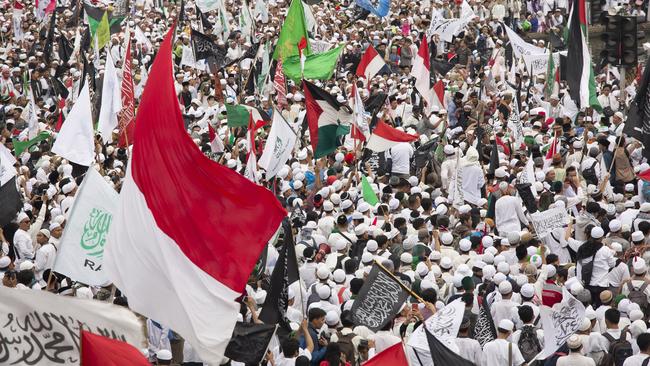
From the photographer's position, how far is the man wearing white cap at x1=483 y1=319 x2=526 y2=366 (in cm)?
969

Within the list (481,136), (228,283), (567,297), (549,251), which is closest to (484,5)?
(481,136)

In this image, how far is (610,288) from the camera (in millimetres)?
11797

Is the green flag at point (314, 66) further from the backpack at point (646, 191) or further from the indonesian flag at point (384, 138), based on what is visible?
the backpack at point (646, 191)

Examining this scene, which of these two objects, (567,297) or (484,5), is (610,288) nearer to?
(567,297)

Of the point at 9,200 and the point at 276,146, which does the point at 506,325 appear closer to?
the point at 276,146

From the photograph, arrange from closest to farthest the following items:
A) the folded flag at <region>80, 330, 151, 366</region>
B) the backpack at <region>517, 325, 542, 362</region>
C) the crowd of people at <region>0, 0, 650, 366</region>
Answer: the folded flag at <region>80, 330, 151, 366</region> < the backpack at <region>517, 325, 542, 362</region> < the crowd of people at <region>0, 0, 650, 366</region>

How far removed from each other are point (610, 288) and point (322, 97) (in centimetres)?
548

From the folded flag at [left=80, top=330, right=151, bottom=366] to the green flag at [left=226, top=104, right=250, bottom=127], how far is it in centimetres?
1079

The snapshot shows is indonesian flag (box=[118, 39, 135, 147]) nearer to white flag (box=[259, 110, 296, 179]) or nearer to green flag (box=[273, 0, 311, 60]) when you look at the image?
white flag (box=[259, 110, 296, 179])

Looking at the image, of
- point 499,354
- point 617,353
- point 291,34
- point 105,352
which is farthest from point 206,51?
point 105,352

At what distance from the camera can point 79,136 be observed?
46.2 feet

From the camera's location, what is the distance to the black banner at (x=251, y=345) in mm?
8930

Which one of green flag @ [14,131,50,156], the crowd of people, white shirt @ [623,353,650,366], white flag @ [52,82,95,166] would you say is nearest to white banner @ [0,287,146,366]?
the crowd of people

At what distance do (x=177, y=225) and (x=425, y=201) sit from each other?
6.88m
